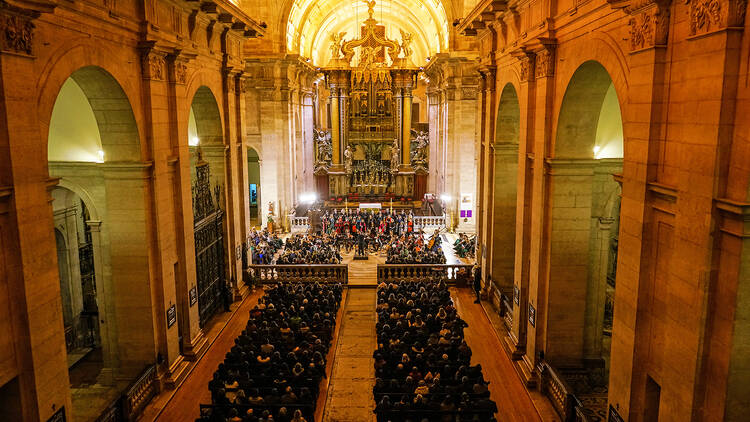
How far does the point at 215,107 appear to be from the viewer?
18328mm

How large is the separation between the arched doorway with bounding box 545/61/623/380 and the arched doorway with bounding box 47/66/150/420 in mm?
9915

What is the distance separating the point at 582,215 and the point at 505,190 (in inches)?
229

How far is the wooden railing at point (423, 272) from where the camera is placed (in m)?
22.2

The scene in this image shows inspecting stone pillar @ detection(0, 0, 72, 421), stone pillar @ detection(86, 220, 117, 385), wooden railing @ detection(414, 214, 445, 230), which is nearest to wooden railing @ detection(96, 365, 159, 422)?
stone pillar @ detection(86, 220, 117, 385)

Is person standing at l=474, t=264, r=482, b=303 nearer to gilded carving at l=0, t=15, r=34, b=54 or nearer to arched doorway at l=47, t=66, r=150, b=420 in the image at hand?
arched doorway at l=47, t=66, r=150, b=420

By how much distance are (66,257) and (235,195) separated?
6095mm

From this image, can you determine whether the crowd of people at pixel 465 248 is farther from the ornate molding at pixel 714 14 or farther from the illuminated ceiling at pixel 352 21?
the ornate molding at pixel 714 14

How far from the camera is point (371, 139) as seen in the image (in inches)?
1779

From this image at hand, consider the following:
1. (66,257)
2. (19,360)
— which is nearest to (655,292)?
(19,360)

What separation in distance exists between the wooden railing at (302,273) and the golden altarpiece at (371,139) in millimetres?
21503

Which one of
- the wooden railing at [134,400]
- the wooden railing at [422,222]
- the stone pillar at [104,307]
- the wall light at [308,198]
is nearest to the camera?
the wooden railing at [134,400]

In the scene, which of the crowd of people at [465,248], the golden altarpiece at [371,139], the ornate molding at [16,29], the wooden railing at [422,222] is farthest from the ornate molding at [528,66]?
the golden altarpiece at [371,139]

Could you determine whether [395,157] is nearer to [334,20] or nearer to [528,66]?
[334,20]

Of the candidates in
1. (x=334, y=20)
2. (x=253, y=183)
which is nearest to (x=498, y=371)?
(x=253, y=183)
